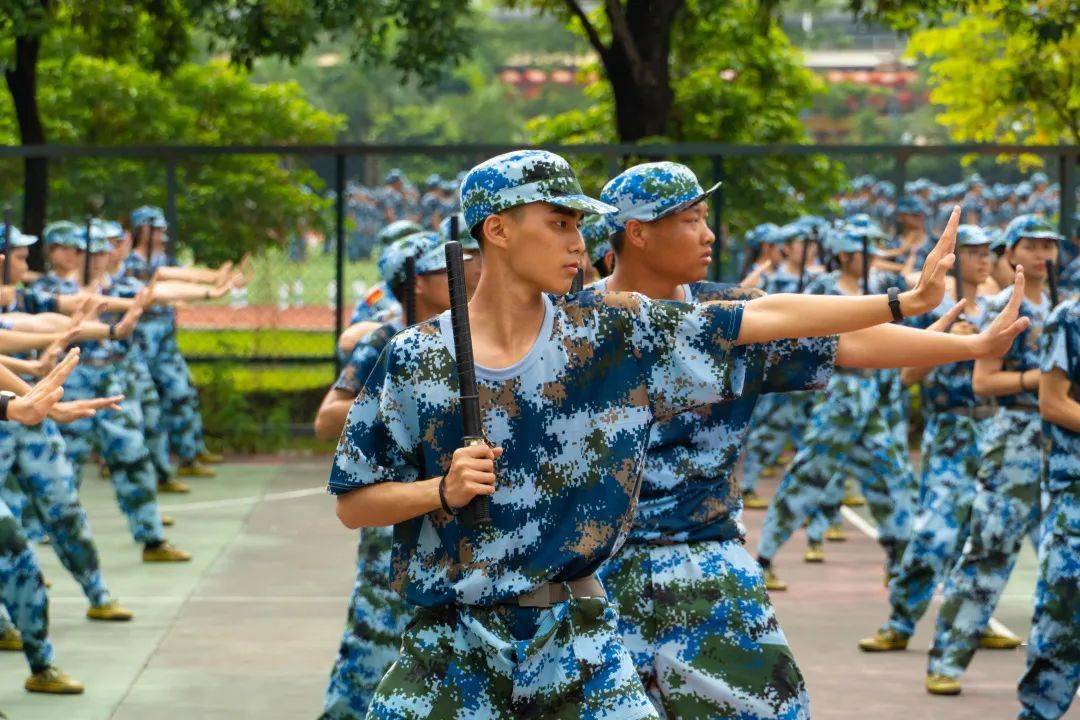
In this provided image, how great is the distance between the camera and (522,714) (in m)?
4.74

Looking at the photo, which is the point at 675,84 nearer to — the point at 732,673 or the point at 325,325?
the point at 325,325

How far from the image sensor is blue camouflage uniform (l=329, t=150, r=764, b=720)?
15.5 ft

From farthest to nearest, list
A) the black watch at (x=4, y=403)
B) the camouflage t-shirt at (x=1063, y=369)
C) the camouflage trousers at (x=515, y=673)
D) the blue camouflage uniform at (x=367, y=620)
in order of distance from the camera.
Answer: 1. the blue camouflage uniform at (x=367, y=620)
2. the camouflage t-shirt at (x=1063, y=369)
3. the black watch at (x=4, y=403)
4. the camouflage trousers at (x=515, y=673)

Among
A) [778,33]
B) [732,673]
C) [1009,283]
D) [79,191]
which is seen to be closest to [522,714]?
[732,673]

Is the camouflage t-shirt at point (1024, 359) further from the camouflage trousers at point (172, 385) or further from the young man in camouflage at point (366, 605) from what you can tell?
the camouflage trousers at point (172, 385)

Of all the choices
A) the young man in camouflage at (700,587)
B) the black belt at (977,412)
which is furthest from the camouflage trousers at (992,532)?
the young man in camouflage at (700,587)

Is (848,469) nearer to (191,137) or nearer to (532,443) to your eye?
(532,443)

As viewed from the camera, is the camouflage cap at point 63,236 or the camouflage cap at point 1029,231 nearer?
the camouflage cap at point 1029,231

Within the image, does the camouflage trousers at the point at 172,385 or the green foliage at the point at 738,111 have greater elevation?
the green foliage at the point at 738,111

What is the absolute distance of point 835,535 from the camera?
46.9 feet

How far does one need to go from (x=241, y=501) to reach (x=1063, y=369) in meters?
9.53

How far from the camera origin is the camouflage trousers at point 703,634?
5832 millimetres

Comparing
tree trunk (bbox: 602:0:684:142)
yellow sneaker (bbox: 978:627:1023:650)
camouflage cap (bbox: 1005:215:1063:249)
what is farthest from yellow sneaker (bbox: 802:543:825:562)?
tree trunk (bbox: 602:0:684:142)

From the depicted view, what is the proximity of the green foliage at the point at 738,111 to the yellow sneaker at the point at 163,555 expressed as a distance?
22.3ft
